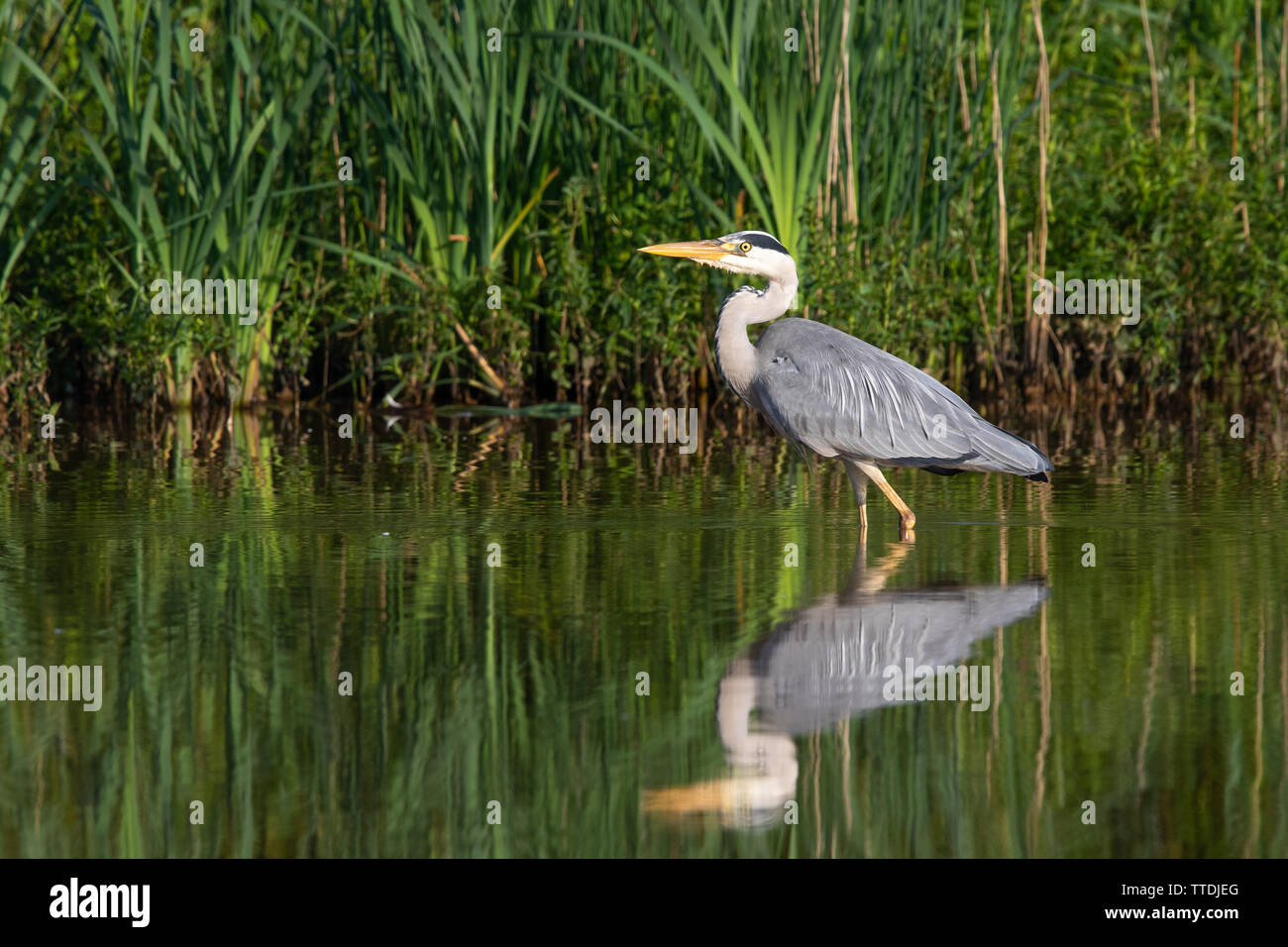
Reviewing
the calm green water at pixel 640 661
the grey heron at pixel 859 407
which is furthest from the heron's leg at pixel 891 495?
the calm green water at pixel 640 661

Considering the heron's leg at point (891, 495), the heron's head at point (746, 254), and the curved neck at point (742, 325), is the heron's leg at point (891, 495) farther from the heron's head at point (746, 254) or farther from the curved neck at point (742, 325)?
the heron's head at point (746, 254)

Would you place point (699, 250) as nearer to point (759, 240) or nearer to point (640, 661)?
point (759, 240)

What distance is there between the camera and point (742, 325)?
8.67 meters

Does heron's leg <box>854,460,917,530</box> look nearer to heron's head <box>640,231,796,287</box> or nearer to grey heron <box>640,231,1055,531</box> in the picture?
grey heron <box>640,231,1055,531</box>

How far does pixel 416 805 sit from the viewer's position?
4617 mm

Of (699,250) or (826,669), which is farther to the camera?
(699,250)

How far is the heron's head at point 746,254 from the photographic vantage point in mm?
8820

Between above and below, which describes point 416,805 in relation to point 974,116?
below

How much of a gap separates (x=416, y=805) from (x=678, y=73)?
7.46 m

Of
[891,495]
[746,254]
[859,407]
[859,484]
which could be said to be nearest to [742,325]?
[746,254]

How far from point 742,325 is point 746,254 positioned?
1.29 feet

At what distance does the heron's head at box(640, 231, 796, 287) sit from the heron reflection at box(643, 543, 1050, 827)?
183cm

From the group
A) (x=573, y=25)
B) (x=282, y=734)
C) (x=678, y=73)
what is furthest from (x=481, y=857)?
(x=573, y=25)
